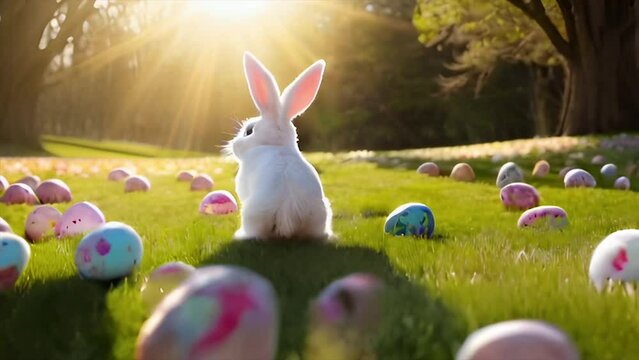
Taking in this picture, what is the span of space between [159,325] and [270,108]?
8.83 feet

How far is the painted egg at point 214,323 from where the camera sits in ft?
4.83

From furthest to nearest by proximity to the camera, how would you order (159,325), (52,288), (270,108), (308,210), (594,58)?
(594,58)
(270,108)
(308,210)
(52,288)
(159,325)

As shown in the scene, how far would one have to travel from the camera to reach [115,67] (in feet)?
134

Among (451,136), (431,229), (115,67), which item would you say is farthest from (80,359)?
(115,67)

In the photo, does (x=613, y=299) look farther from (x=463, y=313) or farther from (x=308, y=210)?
(x=308, y=210)

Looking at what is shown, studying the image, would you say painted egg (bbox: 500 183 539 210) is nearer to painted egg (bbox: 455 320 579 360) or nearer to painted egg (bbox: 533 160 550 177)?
painted egg (bbox: 533 160 550 177)

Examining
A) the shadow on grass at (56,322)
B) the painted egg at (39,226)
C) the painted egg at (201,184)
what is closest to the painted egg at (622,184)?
the painted egg at (201,184)

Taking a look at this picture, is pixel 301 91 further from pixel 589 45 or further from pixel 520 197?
pixel 589 45

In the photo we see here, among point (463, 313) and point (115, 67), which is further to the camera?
point (115, 67)

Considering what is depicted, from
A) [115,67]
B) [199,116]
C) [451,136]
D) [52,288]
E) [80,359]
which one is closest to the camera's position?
[80,359]

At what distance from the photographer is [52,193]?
6.94 meters

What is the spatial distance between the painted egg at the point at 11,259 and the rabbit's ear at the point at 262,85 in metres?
1.57

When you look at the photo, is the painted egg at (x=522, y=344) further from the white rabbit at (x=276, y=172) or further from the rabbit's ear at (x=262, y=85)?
the rabbit's ear at (x=262, y=85)

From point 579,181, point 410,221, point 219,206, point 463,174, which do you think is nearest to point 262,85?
point 410,221
